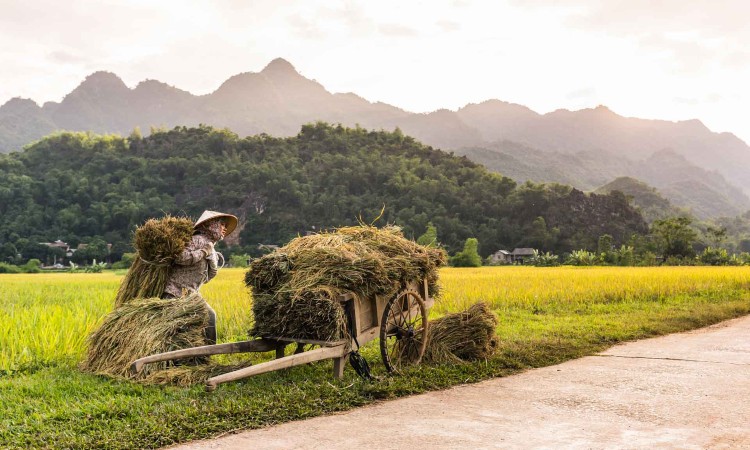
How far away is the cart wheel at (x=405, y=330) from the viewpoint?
608 cm

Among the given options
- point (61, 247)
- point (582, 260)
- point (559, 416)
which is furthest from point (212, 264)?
point (61, 247)

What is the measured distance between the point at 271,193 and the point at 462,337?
70253 mm

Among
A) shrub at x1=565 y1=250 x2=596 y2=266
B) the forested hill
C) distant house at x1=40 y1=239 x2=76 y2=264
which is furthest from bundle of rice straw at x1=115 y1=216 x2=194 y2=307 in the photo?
distant house at x1=40 y1=239 x2=76 y2=264

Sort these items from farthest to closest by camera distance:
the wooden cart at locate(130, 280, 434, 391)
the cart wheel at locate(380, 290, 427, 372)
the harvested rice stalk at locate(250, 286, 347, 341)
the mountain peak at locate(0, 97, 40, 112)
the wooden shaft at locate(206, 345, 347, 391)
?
the mountain peak at locate(0, 97, 40, 112) < the cart wheel at locate(380, 290, 427, 372) < the harvested rice stalk at locate(250, 286, 347, 341) < the wooden cart at locate(130, 280, 434, 391) < the wooden shaft at locate(206, 345, 347, 391)

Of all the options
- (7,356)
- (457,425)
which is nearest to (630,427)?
(457,425)

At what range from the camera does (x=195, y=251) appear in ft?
20.1

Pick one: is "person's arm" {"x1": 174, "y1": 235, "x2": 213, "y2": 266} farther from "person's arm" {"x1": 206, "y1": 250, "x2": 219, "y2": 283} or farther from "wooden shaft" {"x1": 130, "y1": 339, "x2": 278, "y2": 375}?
"wooden shaft" {"x1": 130, "y1": 339, "x2": 278, "y2": 375}

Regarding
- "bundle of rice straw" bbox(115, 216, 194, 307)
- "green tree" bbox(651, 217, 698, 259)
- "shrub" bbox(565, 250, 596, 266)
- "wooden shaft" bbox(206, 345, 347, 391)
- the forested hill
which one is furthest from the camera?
the forested hill

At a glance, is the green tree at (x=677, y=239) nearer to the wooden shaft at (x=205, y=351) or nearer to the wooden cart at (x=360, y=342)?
the wooden cart at (x=360, y=342)

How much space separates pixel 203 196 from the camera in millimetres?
73688

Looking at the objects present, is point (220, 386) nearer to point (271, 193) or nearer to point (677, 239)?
point (677, 239)

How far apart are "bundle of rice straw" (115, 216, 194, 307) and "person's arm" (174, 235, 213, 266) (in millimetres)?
50

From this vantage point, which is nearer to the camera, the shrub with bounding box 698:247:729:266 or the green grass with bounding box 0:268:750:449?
the green grass with bounding box 0:268:750:449

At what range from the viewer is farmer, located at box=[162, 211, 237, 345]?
611 cm
